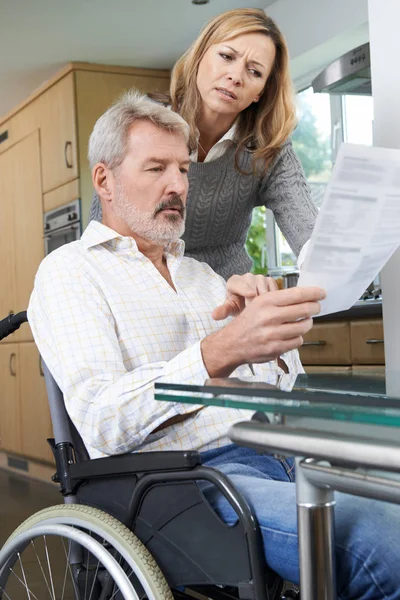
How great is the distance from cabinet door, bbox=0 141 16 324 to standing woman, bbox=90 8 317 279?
4.39m

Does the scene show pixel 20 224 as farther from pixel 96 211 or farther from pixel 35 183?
pixel 96 211

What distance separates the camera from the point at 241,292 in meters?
1.24

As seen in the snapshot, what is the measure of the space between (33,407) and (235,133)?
405 centimetres

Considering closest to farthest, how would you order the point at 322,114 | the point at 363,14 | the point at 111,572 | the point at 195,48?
the point at 111,572 < the point at 195,48 < the point at 363,14 < the point at 322,114

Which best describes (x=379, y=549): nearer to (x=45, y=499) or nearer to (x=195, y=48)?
(x=195, y=48)

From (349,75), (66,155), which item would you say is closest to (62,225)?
(66,155)

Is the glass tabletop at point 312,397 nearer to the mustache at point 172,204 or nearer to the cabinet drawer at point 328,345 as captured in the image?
the mustache at point 172,204

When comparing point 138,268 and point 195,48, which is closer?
point 138,268

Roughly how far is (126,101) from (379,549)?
42.7 inches

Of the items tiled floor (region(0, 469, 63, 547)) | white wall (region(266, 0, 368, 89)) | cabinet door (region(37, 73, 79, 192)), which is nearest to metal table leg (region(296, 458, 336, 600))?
tiled floor (region(0, 469, 63, 547))

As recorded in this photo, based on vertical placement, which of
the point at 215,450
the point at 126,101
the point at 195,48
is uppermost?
the point at 195,48

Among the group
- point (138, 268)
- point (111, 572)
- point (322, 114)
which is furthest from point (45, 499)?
point (111, 572)

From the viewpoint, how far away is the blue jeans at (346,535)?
979mm

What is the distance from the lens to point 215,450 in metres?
1.47
